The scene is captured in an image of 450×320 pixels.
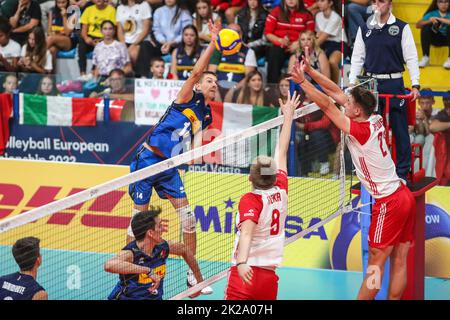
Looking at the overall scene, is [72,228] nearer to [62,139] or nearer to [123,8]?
[62,139]

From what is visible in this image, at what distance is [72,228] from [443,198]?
530 centimetres

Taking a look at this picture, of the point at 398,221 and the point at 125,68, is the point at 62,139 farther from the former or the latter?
the point at 398,221

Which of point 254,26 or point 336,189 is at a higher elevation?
point 254,26

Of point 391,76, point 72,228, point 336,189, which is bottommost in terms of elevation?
point 72,228

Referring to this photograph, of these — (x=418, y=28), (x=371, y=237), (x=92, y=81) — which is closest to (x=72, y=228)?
(x=92, y=81)

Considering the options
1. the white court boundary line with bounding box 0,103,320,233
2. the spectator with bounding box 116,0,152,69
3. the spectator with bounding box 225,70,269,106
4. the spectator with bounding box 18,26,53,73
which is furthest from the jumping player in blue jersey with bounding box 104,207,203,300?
the spectator with bounding box 18,26,53,73

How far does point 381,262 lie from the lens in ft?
37.3

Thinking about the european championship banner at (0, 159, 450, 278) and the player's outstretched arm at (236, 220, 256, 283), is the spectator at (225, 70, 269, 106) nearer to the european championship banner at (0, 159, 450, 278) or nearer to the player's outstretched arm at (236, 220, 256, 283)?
the european championship banner at (0, 159, 450, 278)

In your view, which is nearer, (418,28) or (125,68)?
(418,28)

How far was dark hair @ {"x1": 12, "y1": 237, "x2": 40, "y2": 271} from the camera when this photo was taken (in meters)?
10.4

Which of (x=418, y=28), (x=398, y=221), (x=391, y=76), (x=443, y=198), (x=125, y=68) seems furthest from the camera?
(x=125, y=68)

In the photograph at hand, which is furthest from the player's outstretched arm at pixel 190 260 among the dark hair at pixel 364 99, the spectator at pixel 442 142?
the spectator at pixel 442 142

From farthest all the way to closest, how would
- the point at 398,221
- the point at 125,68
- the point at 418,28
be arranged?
the point at 125,68
the point at 418,28
the point at 398,221

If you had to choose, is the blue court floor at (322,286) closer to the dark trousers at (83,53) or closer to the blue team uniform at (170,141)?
the blue team uniform at (170,141)
